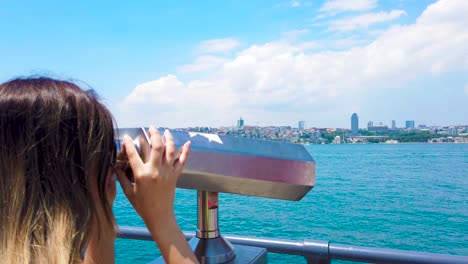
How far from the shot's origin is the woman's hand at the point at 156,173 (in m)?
0.68

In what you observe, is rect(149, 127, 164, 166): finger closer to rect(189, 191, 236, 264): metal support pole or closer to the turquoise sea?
rect(189, 191, 236, 264): metal support pole

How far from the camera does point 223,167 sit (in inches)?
27.2

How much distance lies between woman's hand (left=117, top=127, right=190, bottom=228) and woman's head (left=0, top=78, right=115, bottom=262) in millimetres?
69

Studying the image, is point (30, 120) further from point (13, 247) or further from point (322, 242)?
point (322, 242)

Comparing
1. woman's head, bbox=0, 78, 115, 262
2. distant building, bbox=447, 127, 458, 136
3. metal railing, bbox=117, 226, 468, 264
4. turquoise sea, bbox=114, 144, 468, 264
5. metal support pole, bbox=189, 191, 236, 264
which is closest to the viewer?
woman's head, bbox=0, 78, 115, 262

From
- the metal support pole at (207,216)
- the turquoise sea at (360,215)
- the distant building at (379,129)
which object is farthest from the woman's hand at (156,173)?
the distant building at (379,129)

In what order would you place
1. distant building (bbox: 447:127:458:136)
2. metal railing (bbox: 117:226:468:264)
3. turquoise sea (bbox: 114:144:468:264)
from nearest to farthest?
metal railing (bbox: 117:226:468:264) → turquoise sea (bbox: 114:144:468:264) → distant building (bbox: 447:127:458:136)

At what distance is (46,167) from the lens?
2.27ft

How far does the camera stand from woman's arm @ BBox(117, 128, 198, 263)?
2.25 ft

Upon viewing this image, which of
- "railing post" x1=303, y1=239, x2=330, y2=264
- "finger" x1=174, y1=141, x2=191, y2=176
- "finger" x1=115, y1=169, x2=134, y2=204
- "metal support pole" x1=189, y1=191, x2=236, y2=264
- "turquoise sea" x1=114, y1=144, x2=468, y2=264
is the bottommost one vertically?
"turquoise sea" x1=114, y1=144, x2=468, y2=264

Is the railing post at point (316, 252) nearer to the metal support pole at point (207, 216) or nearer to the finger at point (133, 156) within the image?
the metal support pole at point (207, 216)

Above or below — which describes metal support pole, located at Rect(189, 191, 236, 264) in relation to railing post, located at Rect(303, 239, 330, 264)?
above

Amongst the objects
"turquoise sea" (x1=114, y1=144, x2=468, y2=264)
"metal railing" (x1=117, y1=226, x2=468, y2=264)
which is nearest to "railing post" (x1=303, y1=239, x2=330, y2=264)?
"metal railing" (x1=117, y1=226, x2=468, y2=264)

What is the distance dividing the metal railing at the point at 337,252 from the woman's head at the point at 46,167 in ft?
1.57
